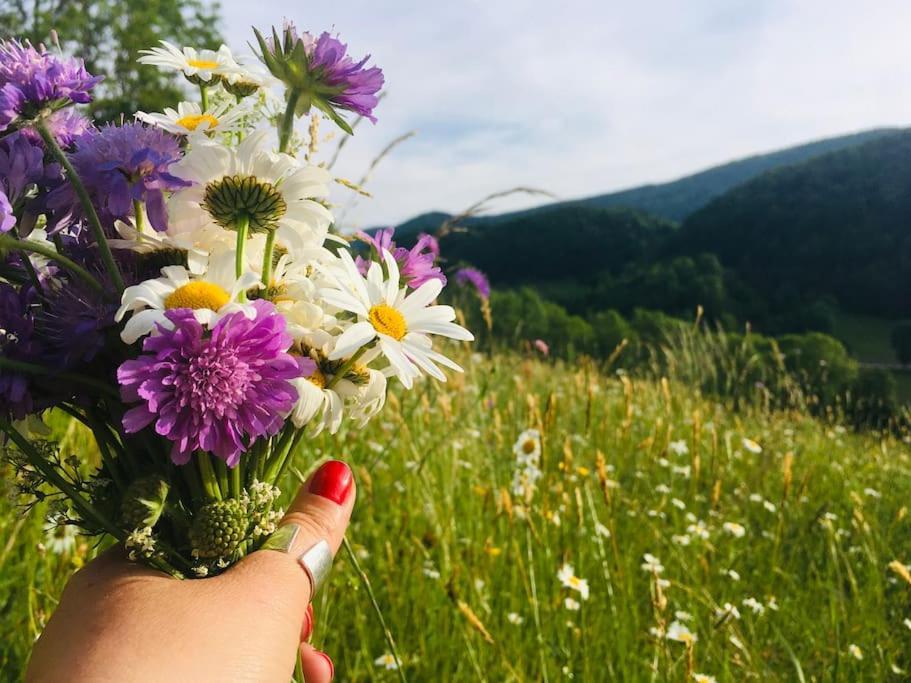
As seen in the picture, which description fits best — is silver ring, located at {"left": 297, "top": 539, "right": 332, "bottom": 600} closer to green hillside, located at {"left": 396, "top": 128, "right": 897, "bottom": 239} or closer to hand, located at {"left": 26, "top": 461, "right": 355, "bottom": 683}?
hand, located at {"left": 26, "top": 461, "right": 355, "bottom": 683}

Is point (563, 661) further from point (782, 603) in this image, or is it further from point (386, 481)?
point (386, 481)

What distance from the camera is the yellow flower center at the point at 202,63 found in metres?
0.87

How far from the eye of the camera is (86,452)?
96.0 inches

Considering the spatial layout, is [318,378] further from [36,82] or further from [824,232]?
[824,232]

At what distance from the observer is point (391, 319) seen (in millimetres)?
770

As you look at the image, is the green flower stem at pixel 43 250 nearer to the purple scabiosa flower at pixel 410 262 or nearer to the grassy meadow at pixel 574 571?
the purple scabiosa flower at pixel 410 262

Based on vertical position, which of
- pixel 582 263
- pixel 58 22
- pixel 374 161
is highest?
pixel 58 22

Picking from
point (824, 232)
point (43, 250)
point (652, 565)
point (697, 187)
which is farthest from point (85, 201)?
point (697, 187)

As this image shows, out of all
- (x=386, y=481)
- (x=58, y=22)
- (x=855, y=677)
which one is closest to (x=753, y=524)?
(x=855, y=677)

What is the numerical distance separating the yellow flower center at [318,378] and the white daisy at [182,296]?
14 centimetres

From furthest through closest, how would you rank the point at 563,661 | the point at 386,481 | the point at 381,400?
1. the point at 386,481
2. the point at 563,661
3. the point at 381,400

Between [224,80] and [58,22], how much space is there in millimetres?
23561

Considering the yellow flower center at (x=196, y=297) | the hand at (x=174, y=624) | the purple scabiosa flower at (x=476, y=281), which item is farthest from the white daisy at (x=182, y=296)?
the purple scabiosa flower at (x=476, y=281)

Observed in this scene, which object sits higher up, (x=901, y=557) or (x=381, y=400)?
(x=381, y=400)
